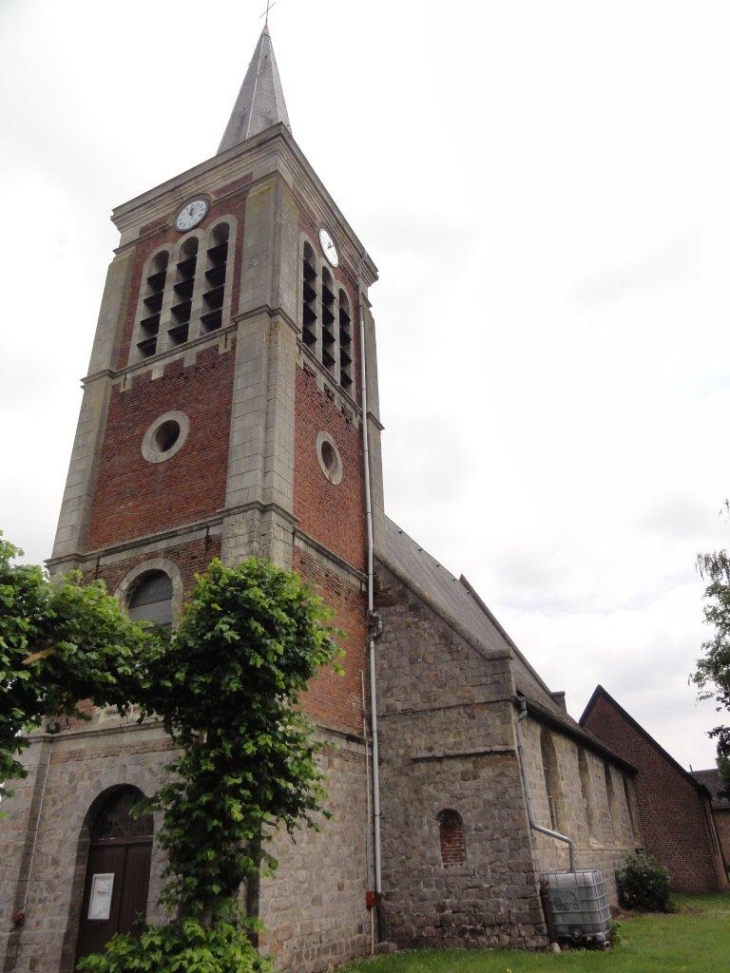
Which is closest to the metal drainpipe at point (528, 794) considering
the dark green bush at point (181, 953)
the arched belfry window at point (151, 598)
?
the dark green bush at point (181, 953)

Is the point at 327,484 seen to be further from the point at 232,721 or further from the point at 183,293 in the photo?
the point at 232,721

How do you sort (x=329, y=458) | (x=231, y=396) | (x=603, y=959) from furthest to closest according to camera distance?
(x=329, y=458) → (x=231, y=396) → (x=603, y=959)

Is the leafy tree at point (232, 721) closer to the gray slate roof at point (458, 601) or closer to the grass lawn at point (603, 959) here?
the grass lawn at point (603, 959)

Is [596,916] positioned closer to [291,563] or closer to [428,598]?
[428,598]

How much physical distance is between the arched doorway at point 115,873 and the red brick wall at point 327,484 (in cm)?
588

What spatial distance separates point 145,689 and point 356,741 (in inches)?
227

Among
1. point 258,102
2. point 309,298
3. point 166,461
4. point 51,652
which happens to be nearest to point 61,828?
point 51,652

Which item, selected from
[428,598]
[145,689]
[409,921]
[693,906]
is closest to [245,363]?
[428,598]

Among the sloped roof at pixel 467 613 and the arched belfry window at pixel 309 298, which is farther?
the arched belfry window at pixel 309 298

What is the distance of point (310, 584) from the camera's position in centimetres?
1243

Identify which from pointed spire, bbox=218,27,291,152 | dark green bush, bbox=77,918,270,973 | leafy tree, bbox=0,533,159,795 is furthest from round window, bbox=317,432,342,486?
pointed spire, bbox=218,27,291,152

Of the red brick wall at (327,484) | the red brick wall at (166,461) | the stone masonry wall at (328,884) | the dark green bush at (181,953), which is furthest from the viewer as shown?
the red brick wall at (327,484)

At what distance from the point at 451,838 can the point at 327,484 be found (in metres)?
7.46

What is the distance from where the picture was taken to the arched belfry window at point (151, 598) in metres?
13.2
